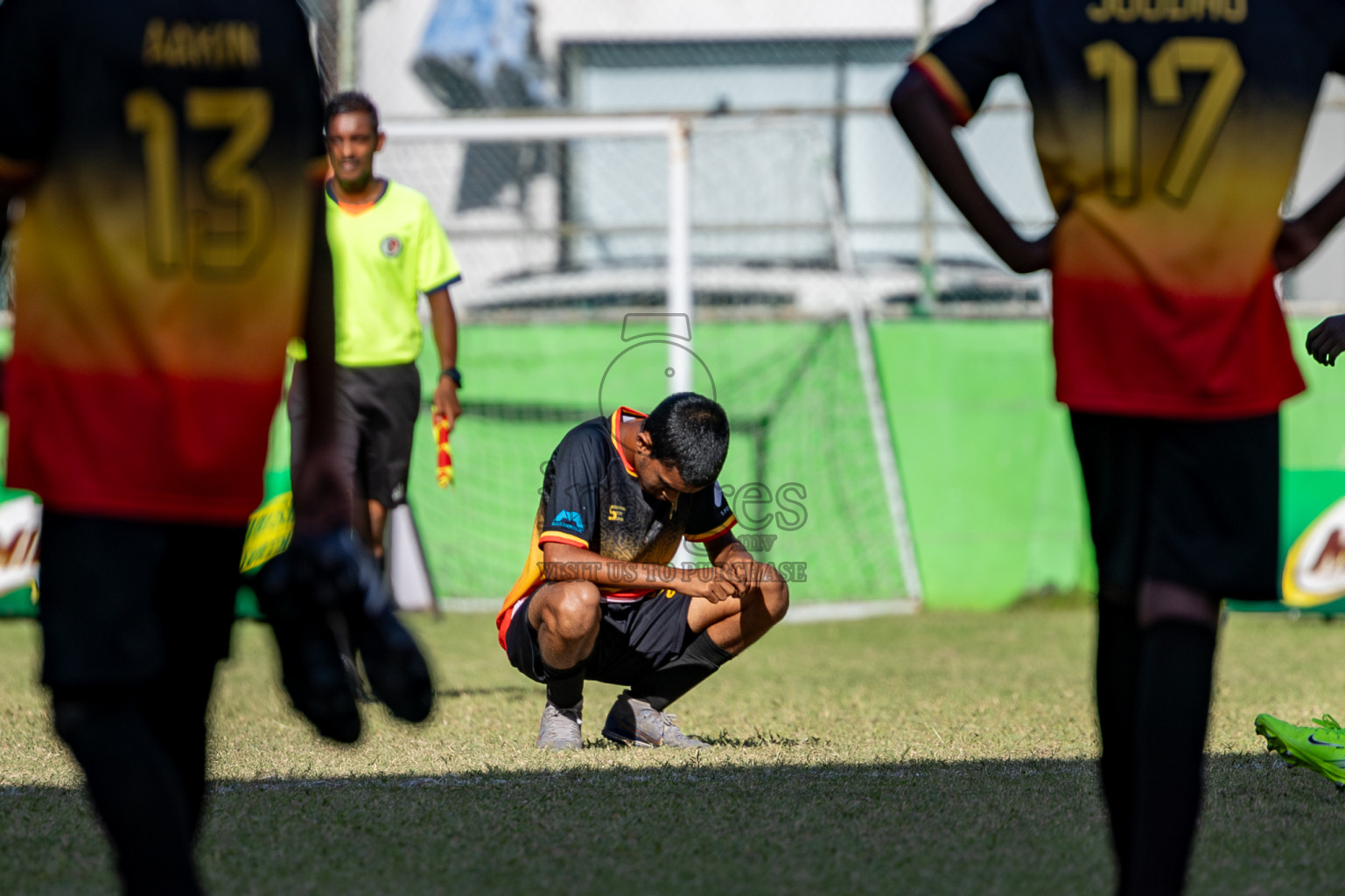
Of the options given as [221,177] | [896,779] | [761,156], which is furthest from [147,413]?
[761,156]

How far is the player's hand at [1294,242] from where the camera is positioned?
258 cm

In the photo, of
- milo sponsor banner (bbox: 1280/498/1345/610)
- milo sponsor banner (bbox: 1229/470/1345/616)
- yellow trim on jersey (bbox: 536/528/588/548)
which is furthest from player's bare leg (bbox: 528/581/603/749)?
milo sponsor banner (bbox: 1280/498/1345/610)

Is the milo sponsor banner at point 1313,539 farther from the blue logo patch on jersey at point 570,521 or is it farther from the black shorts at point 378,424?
the blue logo patch on jersey at point 570,521

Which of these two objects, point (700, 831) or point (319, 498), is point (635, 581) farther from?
point (319, 498)

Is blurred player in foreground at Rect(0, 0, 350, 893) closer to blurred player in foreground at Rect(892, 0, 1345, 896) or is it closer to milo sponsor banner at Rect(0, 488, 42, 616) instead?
blurred player in foreground at Rect(892, 0, 1345, 896)

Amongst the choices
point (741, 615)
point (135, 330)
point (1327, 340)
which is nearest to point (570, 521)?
point (741, 615)

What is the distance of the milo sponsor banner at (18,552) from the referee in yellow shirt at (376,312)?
98.7 inches

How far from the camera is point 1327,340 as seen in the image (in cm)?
298

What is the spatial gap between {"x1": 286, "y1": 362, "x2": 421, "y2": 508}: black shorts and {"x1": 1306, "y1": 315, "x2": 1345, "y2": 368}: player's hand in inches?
141

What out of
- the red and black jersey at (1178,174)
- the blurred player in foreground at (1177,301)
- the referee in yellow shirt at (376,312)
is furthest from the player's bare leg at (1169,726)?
the referee in yellow shirt at (376,312)

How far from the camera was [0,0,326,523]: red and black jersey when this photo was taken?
2213 millimetres

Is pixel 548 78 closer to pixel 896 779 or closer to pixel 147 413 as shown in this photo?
pixel 896 779

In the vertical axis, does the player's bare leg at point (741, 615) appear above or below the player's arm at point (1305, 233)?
below

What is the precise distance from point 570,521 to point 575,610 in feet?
0.83
